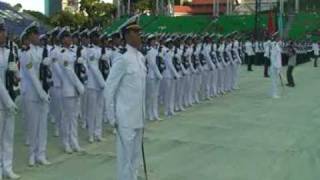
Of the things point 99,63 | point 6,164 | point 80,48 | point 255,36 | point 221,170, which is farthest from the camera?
point 255,36

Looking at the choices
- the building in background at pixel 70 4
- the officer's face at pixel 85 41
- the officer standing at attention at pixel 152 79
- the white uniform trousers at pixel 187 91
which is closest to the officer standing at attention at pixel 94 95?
the officer's face at pixel 85 41

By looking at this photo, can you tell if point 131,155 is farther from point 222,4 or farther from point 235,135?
point 222,4

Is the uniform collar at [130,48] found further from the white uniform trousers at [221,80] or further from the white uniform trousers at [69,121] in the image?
the white uniform trousers at [221,80]

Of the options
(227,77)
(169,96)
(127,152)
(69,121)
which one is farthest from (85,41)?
(227,77)

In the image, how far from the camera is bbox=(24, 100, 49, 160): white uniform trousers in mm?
9602

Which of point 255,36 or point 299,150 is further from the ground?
point 255,36

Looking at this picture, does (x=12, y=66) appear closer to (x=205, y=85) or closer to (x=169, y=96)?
(x=169, y=96)

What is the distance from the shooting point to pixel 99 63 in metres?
12.4

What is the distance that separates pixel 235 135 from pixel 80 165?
13.1 feet

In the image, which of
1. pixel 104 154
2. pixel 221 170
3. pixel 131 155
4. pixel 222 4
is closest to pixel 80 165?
pixel 104 154

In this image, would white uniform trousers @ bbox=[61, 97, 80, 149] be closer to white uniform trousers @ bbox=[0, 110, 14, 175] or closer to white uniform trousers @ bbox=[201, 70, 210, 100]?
white uniform trousers @ bbox=[0, 110, 14, 175]

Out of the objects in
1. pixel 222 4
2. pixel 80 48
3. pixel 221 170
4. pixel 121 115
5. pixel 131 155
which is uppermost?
pixel 222 4

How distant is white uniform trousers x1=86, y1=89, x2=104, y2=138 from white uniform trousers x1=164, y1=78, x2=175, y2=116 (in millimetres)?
4377

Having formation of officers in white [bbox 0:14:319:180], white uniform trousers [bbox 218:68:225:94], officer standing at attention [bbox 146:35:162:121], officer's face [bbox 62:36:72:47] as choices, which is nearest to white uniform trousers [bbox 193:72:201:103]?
→ formation of officers in white [bbox 0:14:319:180]
